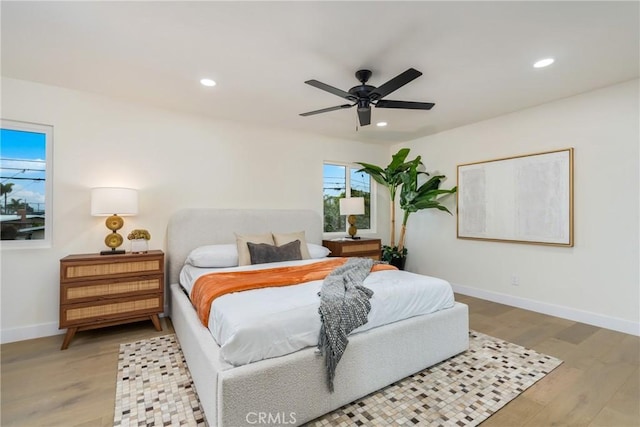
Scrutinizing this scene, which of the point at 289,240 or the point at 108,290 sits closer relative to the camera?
the point at 108,290

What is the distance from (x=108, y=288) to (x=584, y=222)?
4.99m

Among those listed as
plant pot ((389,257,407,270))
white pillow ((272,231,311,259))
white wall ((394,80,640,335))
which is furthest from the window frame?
white wall ((394,80,640,335))

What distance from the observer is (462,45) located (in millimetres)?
2238

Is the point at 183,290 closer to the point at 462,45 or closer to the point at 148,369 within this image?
the point at 148,369

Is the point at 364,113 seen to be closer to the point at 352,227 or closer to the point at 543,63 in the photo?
the point at 543,63

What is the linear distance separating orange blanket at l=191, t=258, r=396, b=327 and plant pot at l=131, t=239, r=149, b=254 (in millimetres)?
987

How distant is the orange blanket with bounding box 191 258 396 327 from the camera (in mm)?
2057

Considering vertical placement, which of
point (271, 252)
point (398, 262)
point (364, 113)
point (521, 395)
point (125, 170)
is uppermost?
point (364, 113)

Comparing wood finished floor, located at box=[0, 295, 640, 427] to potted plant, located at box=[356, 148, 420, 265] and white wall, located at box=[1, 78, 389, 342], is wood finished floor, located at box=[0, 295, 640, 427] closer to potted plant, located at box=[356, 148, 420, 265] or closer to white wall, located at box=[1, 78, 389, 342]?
white wall, located at box=[1, 78, 389, 342]

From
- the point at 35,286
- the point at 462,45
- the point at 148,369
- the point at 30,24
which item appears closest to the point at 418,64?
the point at 462,45

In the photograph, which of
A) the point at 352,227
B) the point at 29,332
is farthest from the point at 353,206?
the point at 29,332

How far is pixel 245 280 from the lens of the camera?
2.33 m

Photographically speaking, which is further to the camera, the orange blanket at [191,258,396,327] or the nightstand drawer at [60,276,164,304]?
the nightstand drawer at [60,276,164,304]

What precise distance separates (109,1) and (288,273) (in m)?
2.25
